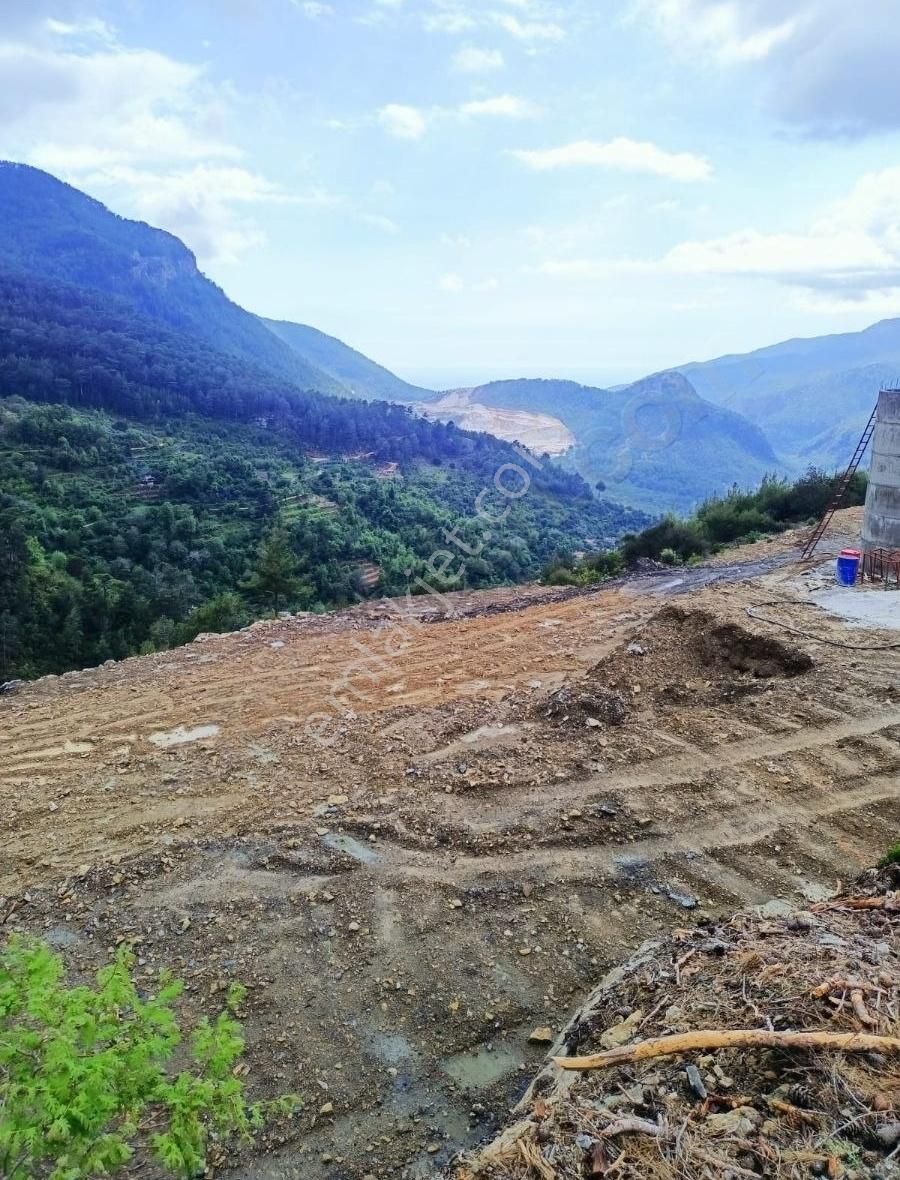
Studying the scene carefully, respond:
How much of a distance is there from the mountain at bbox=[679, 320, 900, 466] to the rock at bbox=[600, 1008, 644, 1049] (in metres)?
112

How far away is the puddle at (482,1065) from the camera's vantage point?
3664mm

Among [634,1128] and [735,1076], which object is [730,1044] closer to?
[735,1076]

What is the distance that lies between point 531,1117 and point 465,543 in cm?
3295

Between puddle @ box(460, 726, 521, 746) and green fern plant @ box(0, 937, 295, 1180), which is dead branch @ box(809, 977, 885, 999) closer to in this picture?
green fern plant @ box(0, 937, 295, 1180)

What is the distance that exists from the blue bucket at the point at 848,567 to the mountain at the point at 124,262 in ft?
385

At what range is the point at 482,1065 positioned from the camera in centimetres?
374

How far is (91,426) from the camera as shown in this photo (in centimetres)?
4816

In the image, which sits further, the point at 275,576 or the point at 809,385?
the point at 809,385

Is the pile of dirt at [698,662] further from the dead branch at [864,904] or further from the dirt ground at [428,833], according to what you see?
the dead branch at [864,904]

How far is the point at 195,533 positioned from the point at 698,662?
97.7 ft

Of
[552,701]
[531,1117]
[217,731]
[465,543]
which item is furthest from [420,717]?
[465,543]

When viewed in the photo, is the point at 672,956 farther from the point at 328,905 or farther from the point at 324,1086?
the point at 328,905

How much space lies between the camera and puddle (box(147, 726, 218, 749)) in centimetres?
709

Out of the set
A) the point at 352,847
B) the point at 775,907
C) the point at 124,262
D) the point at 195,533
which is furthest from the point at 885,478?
the point at 124,262
